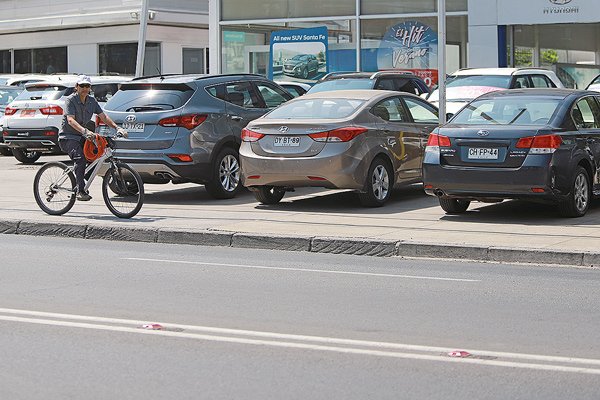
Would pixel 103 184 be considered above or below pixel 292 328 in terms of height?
above

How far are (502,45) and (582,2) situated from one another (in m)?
2.17

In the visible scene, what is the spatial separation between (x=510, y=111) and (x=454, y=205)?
4.59 feet

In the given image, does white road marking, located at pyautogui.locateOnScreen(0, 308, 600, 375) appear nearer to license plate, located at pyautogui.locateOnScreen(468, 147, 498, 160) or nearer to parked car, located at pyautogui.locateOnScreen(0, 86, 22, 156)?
license plate, located at pyautogui.locateOnScreen(468, 147, 498, 160)

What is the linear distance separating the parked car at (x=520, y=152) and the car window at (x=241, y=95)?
13.7 feet

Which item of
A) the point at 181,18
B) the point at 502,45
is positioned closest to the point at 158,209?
the point at 502,45

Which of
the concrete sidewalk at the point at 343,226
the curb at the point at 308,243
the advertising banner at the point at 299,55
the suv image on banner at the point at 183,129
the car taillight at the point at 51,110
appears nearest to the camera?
the curb at the point at 308,243

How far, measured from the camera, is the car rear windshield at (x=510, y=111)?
14.0 metres

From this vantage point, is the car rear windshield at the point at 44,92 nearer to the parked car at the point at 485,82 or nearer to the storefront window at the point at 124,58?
the parked car at the point at 485,82

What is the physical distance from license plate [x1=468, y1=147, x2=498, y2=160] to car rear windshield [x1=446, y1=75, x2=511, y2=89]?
8.29 metres

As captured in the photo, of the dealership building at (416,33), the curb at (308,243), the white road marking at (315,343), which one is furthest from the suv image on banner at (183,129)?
the dealership building at (416,33)

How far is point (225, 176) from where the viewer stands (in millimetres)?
17000

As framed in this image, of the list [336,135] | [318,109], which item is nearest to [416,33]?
[318,109]

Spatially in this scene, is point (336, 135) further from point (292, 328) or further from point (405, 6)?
point (405, 6)

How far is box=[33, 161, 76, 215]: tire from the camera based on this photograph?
1495 centimetres
